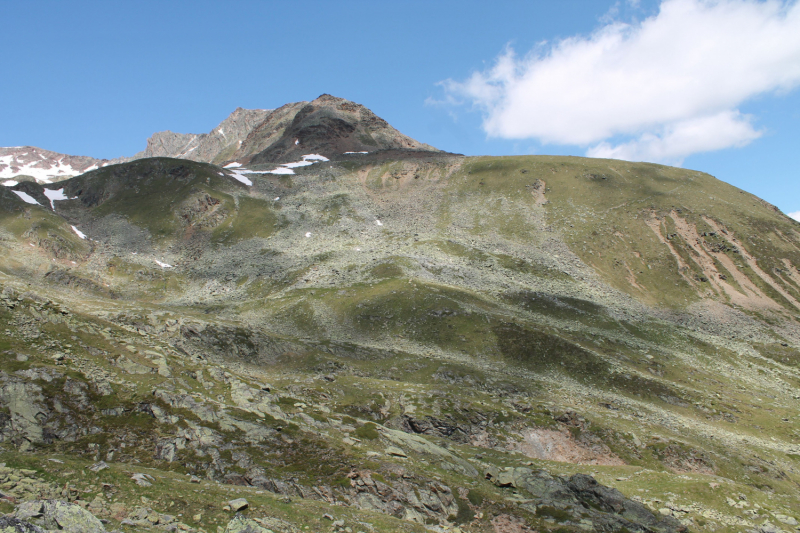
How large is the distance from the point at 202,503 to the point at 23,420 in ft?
40.1

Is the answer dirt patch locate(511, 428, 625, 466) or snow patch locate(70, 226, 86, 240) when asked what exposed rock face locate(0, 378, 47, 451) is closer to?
dirt patch locate(511, 428, 625, 466)

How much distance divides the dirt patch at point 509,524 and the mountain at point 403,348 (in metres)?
0.15

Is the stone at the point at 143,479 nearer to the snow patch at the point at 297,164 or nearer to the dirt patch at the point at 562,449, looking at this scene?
the dirt patch at the point at 562,449

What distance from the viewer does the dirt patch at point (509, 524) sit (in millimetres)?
24734

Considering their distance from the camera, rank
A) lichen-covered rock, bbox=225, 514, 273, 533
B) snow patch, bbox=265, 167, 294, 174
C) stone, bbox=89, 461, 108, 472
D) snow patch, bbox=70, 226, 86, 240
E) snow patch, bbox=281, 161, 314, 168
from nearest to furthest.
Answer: lichen-covered rock, bbox=225, 514, 273, 533
stone, bbox=89, 461, 108, 472
snow patch, bbox=70, 226, 86, 240
snow patch, bbox=265, 167, 294, 174
snow patch, bbox=281, 161, 314, 168

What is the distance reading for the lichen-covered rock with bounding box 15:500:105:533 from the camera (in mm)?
13719

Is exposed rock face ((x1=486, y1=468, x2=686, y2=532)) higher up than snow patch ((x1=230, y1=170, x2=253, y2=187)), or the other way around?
snow patch ((x1=230, y1=170, x2=253, y2=187))

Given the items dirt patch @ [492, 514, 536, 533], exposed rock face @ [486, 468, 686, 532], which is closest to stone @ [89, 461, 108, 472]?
dirt patch @ [492, 514, 536, 533]

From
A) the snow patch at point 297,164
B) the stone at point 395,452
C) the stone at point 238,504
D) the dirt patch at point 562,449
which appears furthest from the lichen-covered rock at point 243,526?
the snow patch at point 297,164

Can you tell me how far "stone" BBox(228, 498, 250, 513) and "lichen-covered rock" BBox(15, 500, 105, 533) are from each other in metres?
5.60

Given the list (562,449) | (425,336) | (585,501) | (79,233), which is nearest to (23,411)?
(585,501)

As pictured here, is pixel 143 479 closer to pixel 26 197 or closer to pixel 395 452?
pixel 395 452

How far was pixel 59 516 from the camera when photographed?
14.2 metres

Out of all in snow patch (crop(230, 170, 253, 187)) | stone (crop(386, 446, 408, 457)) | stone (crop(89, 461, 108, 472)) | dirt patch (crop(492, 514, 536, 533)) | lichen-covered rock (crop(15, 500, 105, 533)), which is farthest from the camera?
snow patch (crop(230, 170, 253, 187))
